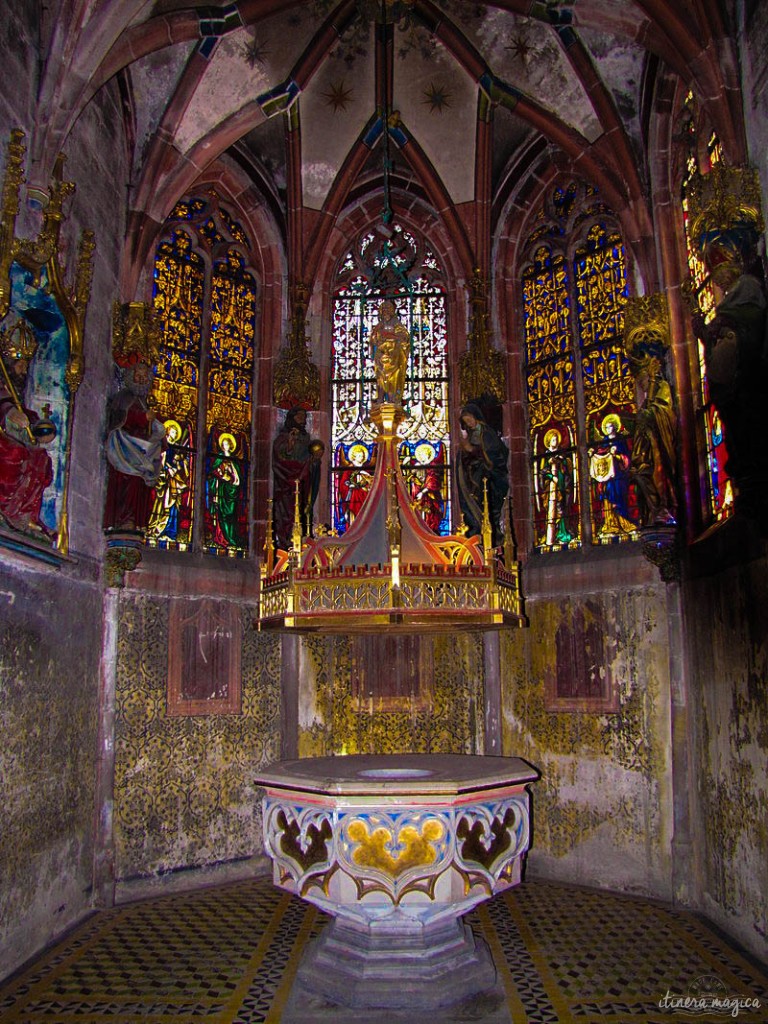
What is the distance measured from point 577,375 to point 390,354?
4346mm

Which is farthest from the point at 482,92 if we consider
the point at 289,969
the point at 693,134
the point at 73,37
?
the point at 289,969

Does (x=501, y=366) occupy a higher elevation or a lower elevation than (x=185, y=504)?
higher

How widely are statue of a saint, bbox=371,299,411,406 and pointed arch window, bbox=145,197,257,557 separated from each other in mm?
3674

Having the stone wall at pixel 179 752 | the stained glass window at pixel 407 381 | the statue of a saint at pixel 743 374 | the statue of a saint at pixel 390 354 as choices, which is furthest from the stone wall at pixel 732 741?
the stone wall at pixel 179 752

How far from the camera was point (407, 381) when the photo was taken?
11.5 metres

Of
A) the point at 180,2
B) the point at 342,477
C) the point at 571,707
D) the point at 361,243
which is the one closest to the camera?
the point at 180,2

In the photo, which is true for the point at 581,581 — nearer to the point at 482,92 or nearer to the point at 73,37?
the point at 482,92

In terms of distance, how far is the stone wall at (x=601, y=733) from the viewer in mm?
8789

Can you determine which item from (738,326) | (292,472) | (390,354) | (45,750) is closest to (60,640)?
(45,750)

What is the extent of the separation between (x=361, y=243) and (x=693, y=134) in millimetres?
4835

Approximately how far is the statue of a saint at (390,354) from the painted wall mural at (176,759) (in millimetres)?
3906

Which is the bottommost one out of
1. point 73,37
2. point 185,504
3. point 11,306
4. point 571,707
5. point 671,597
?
point 571,707

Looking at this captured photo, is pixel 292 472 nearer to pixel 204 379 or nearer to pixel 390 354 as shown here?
pixel 204 379

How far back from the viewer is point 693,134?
9117 millimetres
